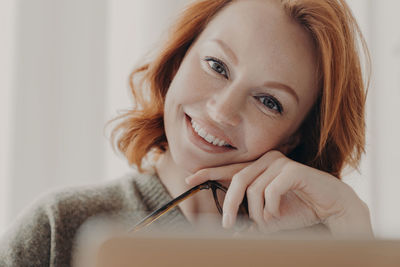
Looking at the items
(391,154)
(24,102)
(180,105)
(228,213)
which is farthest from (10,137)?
(391,154)

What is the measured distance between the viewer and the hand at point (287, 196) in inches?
34.0

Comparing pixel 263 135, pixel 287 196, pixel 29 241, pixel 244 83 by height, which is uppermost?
pixel 244 83

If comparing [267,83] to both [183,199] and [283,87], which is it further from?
[183,199]

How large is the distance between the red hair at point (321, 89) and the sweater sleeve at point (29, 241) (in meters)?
0.28

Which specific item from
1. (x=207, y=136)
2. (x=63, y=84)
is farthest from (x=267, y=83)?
(x=63, y=84)

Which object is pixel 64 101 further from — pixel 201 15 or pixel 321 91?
pixel 321 91

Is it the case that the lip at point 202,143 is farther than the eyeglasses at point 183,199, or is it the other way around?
the lip at point 202,143

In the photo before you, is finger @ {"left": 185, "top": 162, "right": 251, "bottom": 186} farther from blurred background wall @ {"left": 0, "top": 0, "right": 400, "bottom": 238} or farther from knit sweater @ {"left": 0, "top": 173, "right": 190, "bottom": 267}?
blurred background wall @ {"left": 0, "top": 0, "right": 400, "bottom": 238}

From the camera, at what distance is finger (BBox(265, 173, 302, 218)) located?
0.86 metres

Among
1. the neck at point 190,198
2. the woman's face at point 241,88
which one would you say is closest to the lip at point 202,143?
the woman's face at point 241,88

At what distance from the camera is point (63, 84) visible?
5.10 ft

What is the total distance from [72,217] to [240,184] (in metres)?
0.36

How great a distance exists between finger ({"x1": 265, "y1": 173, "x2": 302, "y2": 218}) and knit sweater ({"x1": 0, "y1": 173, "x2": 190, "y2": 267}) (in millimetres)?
231

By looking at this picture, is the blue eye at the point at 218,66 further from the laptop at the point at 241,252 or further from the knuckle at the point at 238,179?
the laptop at the point at 241,252
